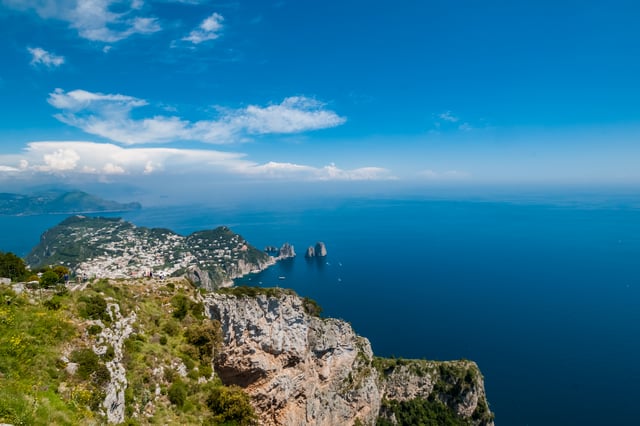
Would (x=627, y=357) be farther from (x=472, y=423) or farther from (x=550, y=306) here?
(x=472, y=423)

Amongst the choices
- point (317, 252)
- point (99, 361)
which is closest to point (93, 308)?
point (99, 361)

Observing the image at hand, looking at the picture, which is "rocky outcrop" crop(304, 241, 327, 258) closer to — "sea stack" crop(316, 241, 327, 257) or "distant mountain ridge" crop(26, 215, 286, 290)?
"sea stack" crop(316, 241, 327, 257)

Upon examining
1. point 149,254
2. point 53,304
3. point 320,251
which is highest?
point 53,304

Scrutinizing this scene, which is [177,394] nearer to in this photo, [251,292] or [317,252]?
[251,292]

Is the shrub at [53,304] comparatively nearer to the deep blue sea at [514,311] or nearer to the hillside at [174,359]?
the hillside at [174,359]

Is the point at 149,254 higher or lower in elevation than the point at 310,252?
higher

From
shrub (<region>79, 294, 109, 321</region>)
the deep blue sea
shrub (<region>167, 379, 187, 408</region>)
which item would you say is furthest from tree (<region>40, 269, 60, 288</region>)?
the deep blue sea
